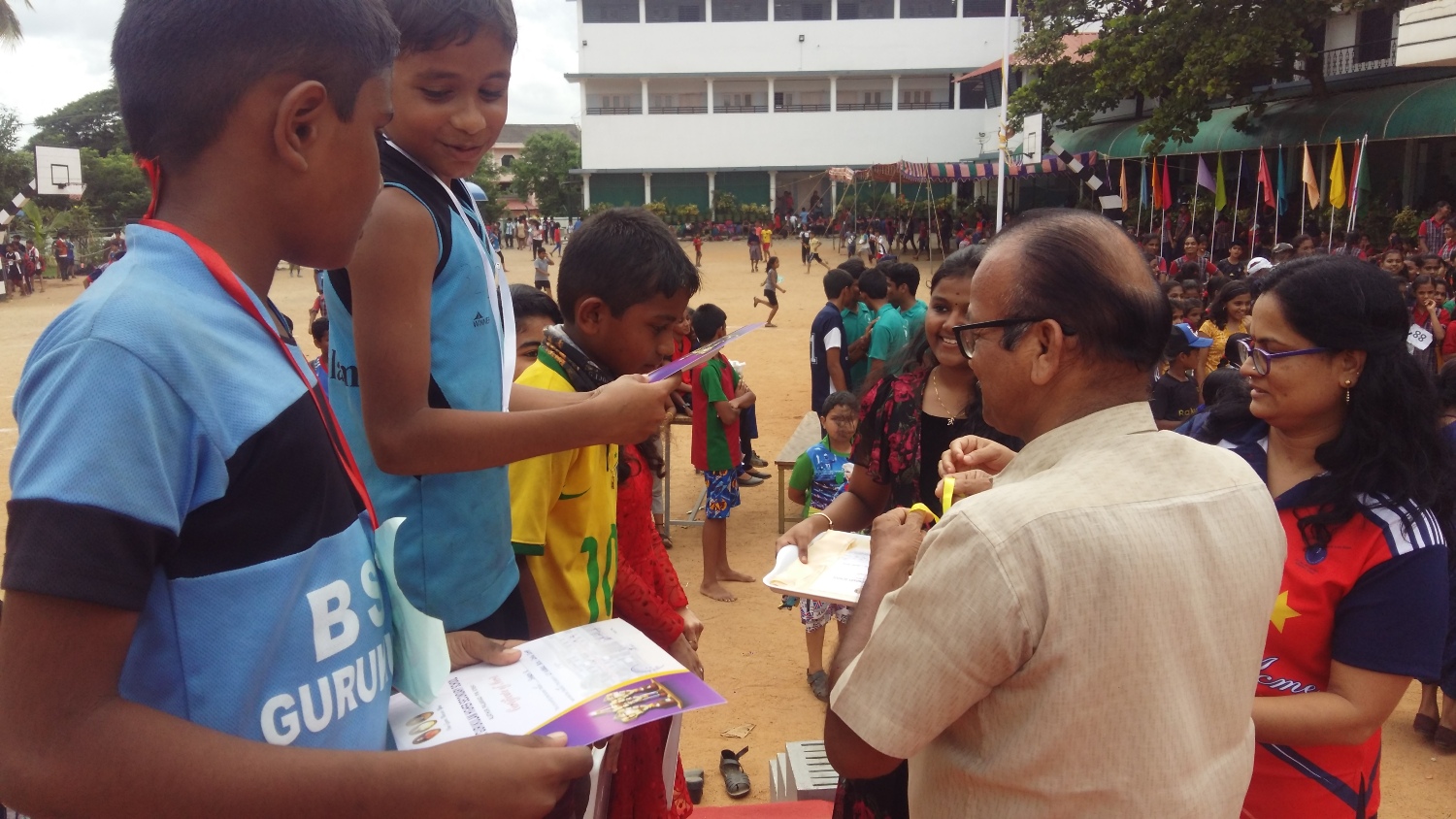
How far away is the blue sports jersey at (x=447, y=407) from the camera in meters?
1.69

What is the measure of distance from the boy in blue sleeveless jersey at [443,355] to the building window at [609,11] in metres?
47.2

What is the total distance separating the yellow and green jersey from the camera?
209cm

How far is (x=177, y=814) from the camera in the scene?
88 centimetres

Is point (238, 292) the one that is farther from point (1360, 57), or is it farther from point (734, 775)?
point (1360, 57)

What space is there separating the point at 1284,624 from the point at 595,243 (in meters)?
1.75

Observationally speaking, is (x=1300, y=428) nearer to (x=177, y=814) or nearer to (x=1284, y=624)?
(x=1284, y=624)

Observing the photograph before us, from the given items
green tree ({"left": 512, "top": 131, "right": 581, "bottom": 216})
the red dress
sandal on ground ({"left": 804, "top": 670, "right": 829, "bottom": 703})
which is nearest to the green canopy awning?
sandal on ground ({"left": 804, "top": 670, "right": 829, "bottom": 703})

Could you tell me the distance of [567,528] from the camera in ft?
7.15

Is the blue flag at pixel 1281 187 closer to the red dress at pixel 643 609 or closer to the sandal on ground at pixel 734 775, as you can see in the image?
the sandal on ground at pixel 734 775

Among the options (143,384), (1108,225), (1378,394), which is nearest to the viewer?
(143,384)

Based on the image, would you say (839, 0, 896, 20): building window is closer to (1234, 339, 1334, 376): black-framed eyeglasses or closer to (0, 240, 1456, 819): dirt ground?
(0, 240, 1456, 819): dirt ground

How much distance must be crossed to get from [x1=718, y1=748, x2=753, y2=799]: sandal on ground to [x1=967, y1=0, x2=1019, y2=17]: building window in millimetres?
46602

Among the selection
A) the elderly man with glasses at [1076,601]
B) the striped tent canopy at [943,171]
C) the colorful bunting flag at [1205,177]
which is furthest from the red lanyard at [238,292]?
the striped tent canopy at [943,171]

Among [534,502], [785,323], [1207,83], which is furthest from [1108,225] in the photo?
[1207,83]
